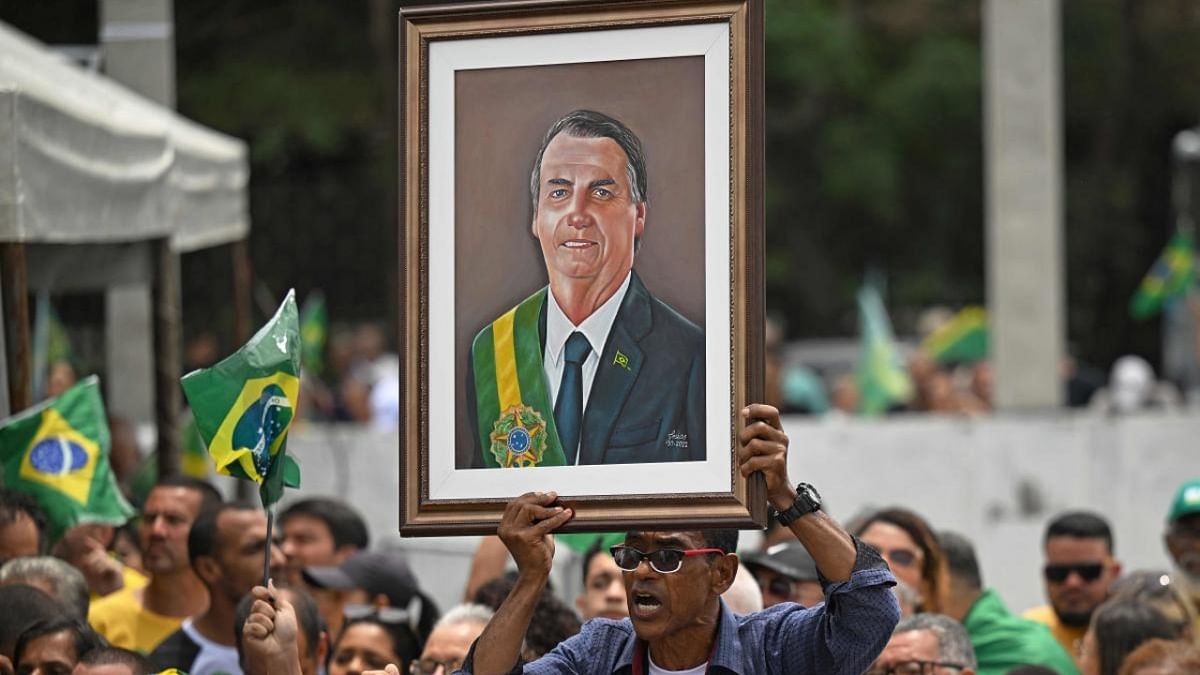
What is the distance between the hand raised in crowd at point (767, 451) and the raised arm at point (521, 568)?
0.40 m

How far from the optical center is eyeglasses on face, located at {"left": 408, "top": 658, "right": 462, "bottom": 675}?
708 cm

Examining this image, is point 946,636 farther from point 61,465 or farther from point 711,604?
point 61,465

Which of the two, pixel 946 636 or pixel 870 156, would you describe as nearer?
pixel 946 636

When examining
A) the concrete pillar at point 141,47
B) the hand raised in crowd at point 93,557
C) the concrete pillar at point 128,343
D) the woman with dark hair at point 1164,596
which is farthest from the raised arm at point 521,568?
the concrete pillar at point 128,343

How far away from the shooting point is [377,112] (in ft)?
80.0

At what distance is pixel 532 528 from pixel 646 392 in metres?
→ 0.40

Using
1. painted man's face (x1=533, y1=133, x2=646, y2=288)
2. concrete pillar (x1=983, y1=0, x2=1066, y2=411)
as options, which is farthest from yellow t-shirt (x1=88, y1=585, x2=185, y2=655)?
concrete pillar (x1=983, y1=0, x2=1066, y2=411)

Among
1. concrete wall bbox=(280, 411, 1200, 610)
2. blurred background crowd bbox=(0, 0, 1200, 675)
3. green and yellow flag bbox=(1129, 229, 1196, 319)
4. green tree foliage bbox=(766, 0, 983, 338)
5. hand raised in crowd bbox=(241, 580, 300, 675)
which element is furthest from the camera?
green tree foliage bbox=(766, 0, 983, 338)

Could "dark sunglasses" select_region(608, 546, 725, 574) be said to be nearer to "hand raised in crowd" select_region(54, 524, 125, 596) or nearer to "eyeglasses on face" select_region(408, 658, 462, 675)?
"eyeglasses on face" select_region(408, 658, 462, 675)

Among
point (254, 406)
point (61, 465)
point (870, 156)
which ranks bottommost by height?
point (61, 465)

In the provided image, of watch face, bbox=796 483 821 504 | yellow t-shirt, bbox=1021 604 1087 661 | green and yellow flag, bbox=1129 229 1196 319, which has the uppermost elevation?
green and yellow flag, bbox=1129 229 1196 319

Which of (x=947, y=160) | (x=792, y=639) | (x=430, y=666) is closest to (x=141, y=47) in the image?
(x=430, y=666)

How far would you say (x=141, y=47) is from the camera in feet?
41.4
